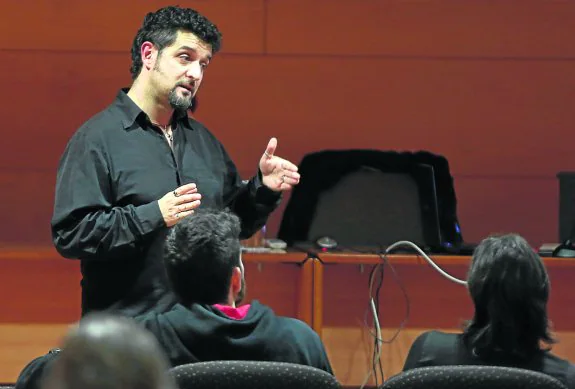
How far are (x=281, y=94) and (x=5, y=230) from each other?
1275 mm

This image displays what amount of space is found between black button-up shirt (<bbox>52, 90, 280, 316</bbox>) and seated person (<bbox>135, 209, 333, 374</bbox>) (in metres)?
0.50

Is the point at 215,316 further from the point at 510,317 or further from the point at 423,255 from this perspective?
the point at 423,255

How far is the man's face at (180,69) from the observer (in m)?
2.87

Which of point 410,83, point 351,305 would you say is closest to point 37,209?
point 351,305

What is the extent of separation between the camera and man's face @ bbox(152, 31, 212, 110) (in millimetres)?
2867

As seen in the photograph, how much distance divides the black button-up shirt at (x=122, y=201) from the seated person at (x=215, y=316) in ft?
1.64

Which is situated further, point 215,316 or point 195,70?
point 195,70

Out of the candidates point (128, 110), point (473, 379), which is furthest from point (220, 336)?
point (128, 110)

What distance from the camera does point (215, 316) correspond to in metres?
2.02

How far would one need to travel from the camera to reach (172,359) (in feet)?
6.68

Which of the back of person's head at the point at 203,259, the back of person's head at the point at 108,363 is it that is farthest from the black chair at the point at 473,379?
the back of person's head at the point at 108,363

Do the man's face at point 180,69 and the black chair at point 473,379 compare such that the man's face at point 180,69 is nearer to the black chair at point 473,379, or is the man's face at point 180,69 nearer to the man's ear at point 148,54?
the man's ear at point 148,54

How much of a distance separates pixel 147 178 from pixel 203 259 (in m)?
0.71

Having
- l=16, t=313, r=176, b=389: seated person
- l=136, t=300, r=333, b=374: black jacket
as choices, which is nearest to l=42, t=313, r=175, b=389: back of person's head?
l=16, t=313, r=176, b=389: seated person
